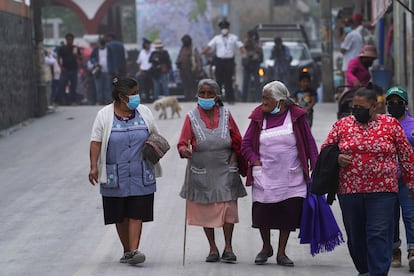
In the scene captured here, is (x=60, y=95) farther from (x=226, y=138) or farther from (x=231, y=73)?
A: (x=226, y=138)

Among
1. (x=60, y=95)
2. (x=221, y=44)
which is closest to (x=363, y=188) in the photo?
(x=221, y=44)

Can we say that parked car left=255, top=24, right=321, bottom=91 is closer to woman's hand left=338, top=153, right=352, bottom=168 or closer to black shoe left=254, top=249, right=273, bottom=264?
black shoe left=254, top=249, right=273, bottom=264

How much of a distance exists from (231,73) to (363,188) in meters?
17.5

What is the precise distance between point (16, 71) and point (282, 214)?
47.3 ft

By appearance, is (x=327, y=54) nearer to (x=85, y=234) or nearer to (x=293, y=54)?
(x=293, y=54)

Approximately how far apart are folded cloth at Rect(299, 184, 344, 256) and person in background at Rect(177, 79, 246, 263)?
64 centimetres

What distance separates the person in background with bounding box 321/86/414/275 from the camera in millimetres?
8461

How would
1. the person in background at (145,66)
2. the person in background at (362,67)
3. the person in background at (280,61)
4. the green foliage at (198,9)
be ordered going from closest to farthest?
the person in background at (362,67), the person in background at (145,66), the person in background at (280,61), the green foliage at (198,9)

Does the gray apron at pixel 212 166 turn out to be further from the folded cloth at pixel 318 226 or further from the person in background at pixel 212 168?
the folded cloth at pixel 318 226

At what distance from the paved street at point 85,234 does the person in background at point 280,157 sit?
0.47 m

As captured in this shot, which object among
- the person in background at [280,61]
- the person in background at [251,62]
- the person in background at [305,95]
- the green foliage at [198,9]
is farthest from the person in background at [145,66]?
the person in background at [305,95]

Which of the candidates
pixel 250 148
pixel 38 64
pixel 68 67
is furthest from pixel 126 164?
pixel 68 67

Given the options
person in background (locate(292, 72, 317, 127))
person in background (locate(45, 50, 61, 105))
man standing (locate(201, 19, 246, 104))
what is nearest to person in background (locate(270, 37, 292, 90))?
man standing (locate(201, 19, 246, 104))

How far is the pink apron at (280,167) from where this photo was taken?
32.6 ft
